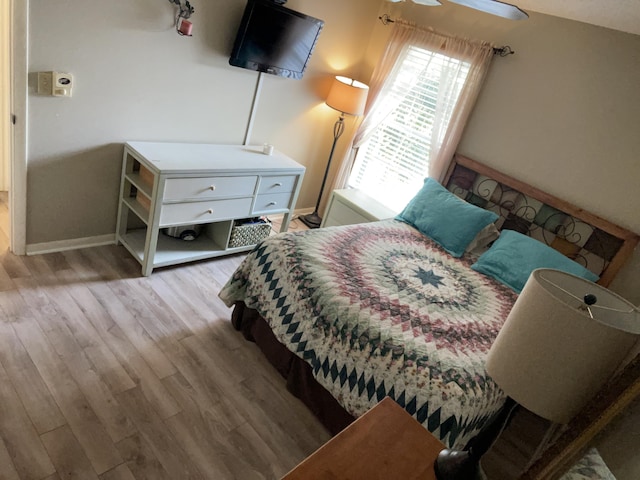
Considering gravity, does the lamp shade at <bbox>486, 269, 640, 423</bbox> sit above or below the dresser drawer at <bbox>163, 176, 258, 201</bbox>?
above

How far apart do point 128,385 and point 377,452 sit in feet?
4.59

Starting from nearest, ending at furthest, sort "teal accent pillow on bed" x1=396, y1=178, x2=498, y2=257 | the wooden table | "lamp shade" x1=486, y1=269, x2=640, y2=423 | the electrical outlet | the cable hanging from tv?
1. "lamp shade" x1=486, y1=269, x2=640, y2=423
2. the wooden table
3. the electrical outlet
4. the cable hanging from tv
5. "teal accent pillow on bed" x1=396, y1=178, x2=498, y2=257

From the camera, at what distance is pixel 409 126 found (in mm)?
3705

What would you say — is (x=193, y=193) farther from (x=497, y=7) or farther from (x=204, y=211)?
(x=497, y=7)

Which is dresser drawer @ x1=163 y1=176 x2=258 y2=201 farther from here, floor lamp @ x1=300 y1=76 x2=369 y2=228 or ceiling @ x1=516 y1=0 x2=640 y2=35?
ceiling @ x1=516 y1=0 x2=640 y2=35

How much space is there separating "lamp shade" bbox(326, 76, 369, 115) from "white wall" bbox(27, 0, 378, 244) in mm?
365

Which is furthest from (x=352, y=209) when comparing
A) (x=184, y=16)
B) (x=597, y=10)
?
(x=597, y=10)

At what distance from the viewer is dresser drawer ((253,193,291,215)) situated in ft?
10.4

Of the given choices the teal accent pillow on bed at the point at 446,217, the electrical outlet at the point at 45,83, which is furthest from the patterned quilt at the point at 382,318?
the electrical outlet at the point at 45,83

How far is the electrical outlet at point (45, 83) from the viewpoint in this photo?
89.9 inches

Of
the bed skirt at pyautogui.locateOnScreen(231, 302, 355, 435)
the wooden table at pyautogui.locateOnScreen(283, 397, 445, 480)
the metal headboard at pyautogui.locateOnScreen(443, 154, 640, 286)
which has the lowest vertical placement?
the bed skirt at pyautogui.locateOnScreen(231, 302, 355, 435)

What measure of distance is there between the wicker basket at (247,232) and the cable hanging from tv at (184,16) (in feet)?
4.26

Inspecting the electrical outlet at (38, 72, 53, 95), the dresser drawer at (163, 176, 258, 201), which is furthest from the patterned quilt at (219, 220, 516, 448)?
the electrical outlet at (38, 72, 53, 95)

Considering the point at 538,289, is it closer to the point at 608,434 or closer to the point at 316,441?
the point at 608,434
